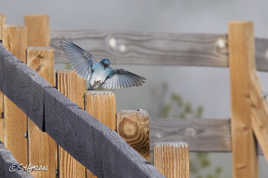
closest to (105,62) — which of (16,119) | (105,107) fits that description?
(105,107)

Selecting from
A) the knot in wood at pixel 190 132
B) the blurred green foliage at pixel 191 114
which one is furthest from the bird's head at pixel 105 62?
the blurred green foliage at pixel 191 114

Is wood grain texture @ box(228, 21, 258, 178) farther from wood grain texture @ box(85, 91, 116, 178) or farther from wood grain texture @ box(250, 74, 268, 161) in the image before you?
wood grain texture @ box(85, 91, 116, 178)

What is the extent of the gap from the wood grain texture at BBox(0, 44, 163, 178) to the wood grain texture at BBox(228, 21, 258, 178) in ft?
5.79

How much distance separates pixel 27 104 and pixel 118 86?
27cm

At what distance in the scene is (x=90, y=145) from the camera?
117 centimetres

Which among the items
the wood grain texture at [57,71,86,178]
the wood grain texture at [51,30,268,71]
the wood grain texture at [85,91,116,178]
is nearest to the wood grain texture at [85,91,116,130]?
the wood grain texture at [85,91,116,178]

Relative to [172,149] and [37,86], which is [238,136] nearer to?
[172,149]

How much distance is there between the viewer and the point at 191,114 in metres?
7.05

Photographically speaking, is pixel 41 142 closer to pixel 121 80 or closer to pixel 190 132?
pixel 121 80

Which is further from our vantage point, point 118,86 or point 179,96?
point 179,96

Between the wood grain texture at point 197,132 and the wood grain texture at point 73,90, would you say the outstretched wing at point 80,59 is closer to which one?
the wood grain texture at point 73,90

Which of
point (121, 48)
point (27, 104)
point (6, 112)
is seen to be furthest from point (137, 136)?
Result: point (121, 48)

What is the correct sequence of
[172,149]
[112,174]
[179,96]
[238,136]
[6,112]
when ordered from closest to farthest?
[112,174] < [172,149] < [6,112] < [238,136] < [179,96]

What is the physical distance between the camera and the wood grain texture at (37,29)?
9.36 ft
